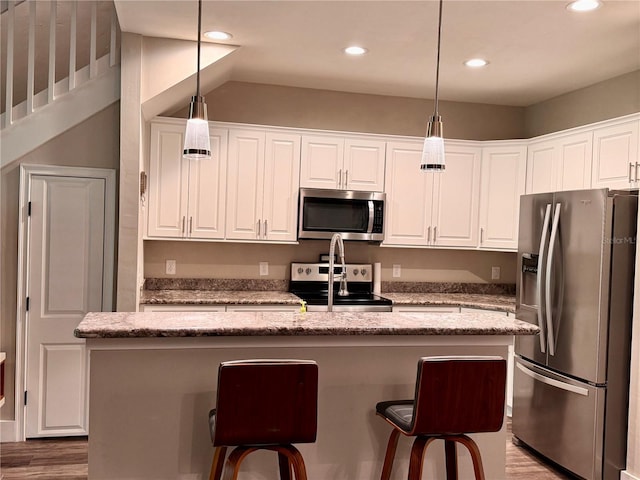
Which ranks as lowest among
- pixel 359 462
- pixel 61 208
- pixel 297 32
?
pixel 359 462

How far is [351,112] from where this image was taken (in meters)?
5.05

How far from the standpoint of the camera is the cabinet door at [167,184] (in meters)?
4.35

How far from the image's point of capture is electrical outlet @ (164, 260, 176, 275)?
4.73 m

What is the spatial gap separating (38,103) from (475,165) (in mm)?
3412

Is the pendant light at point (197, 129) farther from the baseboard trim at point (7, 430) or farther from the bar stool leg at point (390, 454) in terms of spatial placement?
the baseboard trim at point (7, 430)

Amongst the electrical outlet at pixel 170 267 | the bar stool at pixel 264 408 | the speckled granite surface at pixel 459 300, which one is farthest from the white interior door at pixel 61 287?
the speckled granite surface at pixel 459 300

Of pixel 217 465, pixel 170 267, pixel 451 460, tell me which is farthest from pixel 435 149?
pixel 170 267

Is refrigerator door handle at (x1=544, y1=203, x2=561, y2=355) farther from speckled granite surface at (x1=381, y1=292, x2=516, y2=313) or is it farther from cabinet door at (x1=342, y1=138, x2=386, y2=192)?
cabinet door at (x1=342, y1=138, x2=386, y2=192)

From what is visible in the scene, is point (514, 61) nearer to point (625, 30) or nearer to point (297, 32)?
point (625, 30)

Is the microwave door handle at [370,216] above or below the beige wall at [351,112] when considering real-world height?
below

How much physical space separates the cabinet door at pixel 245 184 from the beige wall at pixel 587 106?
252 cm

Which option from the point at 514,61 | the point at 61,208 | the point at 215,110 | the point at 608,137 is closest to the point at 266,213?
the point at 215,110

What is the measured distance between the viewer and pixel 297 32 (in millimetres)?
3572

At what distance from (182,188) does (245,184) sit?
486 millimetres
